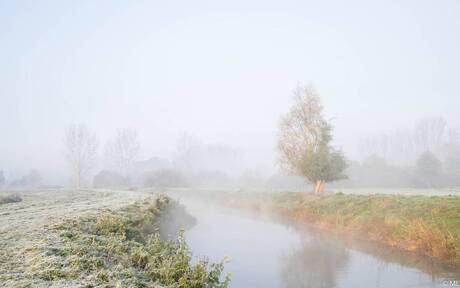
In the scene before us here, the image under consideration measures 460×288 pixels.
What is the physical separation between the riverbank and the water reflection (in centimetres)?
314

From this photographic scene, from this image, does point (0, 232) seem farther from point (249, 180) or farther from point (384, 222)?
point (249, 180)

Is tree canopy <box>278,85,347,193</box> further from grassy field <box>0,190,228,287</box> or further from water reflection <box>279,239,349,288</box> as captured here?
grassy field <box>0,190,228,287</box>

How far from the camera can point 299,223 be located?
30281mm

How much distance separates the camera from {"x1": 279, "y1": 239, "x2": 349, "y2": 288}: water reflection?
13.8 meters

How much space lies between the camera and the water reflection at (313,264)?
13.8 meters

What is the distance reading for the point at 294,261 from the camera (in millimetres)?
17172

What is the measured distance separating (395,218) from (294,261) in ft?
26.0

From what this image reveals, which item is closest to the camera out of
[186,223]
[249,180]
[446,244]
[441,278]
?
[441,278]

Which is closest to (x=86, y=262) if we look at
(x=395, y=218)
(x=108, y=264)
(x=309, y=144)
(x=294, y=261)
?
(x=108, y=264)

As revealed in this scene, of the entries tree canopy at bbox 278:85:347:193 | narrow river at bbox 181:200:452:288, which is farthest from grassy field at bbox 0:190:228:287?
tree canopy at bbox 278:85:347:193

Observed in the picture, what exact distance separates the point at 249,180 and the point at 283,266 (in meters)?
71.3

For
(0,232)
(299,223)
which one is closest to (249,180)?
(299,223)

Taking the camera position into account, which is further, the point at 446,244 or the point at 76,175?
the point at 76,175

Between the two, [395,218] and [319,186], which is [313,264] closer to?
[395,218]
